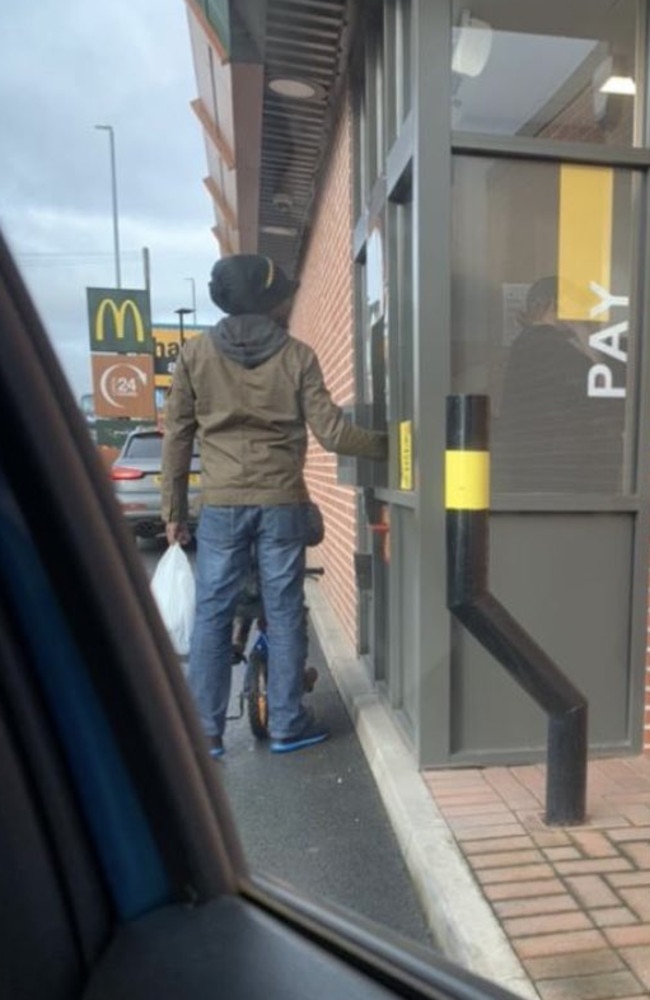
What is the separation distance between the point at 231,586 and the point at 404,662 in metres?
0.82

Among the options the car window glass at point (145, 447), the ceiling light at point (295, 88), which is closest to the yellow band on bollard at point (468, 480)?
the ceiling light at point (295, 88)

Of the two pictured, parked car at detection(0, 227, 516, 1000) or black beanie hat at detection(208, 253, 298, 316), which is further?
black beanie hat at detection(208, 253, 298, 316)

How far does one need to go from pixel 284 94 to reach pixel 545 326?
270 centimetres

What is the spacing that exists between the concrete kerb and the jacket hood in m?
1.69

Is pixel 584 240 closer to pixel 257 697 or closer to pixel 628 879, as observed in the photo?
pixel 628 879

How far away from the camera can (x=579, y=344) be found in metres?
2.90

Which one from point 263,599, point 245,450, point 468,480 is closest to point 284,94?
point 245,450

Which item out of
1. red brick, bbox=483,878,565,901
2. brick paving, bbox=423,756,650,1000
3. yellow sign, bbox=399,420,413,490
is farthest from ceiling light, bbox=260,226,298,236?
red brick, bbox=483,878,565,901

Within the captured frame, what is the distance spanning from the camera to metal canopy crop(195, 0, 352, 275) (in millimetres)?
3730

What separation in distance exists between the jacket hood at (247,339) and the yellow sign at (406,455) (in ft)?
2.05

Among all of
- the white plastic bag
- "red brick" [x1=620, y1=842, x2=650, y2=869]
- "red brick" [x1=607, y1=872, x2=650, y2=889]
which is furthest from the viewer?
the white plastic bag

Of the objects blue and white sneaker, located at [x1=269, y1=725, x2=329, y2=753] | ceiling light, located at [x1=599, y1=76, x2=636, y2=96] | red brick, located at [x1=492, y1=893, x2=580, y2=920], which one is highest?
ceiling light, located at [x1=599, y1=76, x2=636, y2=96]

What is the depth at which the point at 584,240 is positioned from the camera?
2.88m

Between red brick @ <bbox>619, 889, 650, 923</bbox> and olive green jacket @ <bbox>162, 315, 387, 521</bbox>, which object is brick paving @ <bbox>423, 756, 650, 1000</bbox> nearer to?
red brick @ <bbox>619, 889, 650, 923</bbox>
